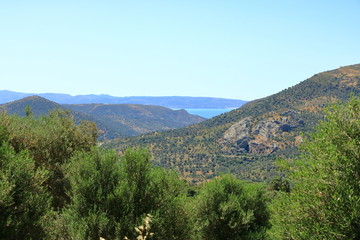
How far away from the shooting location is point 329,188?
50.3ft

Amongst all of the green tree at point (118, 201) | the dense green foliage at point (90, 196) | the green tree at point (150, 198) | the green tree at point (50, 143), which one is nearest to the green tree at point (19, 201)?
the dense green foliage at point (90, 196)

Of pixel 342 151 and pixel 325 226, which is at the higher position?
pixel 342 151

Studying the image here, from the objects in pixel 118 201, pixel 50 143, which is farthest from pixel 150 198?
pixel 50 143

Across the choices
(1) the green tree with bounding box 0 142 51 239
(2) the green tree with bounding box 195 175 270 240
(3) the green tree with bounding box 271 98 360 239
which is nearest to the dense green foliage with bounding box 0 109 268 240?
(1) the green tree with bounding box 0 142 51 239

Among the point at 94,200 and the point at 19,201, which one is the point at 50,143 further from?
the point at 19,201

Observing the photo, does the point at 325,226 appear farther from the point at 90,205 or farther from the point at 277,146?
the point at 277,146

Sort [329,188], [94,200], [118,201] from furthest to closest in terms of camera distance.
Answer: [94,200]
[118,201]
[329,188]

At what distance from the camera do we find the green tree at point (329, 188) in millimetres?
13805

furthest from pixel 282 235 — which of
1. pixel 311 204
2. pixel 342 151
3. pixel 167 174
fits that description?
pixel 167 174

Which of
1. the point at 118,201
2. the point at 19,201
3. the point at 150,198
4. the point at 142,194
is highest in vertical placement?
the point at 19,201

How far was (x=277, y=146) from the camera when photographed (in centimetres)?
→ 19188

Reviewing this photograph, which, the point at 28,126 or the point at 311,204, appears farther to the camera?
the point at 28,126

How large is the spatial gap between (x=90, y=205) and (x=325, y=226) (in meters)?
14.0

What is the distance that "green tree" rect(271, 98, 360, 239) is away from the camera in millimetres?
13805
